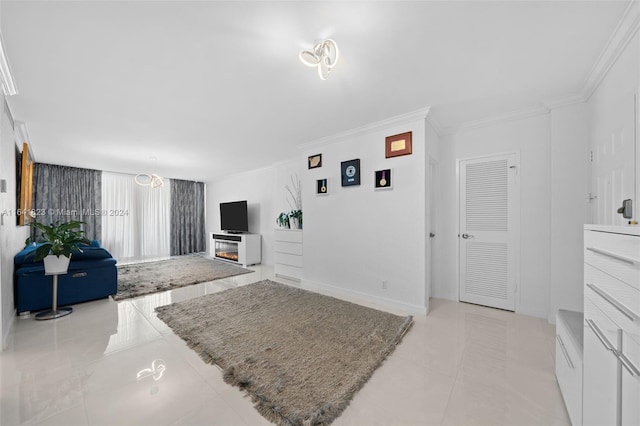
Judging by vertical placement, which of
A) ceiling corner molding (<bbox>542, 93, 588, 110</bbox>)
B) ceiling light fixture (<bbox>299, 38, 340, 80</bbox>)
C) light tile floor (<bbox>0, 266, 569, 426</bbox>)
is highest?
ceiling corner molding (<bbox>542, 93, 588, 110</bbox>)

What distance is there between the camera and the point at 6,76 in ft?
6.74

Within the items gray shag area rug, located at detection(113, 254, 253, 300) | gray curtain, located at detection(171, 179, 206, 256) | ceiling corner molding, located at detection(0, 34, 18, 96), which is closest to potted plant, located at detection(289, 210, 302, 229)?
gray shag area rug, located at detection(113, 254, 253, 300)

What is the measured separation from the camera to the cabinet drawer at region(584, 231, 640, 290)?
80cm

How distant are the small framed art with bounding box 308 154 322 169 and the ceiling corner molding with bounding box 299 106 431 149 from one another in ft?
0.64

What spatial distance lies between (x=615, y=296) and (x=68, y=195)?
8.80 m

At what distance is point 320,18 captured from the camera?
4.91 ft

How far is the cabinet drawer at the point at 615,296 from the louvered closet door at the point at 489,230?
2.07 metres

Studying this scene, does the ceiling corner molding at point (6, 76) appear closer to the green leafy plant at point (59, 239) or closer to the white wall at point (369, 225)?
the green leafy plant at point (59, 239)

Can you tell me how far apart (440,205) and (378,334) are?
2.06 meters

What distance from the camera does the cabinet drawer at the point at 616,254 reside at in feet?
2.62

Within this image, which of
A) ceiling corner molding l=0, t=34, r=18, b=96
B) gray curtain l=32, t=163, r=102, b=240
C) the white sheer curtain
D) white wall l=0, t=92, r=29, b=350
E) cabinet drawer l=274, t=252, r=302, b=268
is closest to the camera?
ceiling corner molding l=0, t=34, r=18, b=96

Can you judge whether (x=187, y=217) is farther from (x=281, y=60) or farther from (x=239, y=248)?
(x=281, y=60)

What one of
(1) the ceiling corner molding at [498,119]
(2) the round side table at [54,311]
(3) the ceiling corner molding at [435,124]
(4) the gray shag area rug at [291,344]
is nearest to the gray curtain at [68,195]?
(2) the round side table at [54,311]

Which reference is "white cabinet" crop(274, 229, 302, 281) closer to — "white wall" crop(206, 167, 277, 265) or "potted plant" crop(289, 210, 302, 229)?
"potted plant" crop(289, 210, 302, 229)
